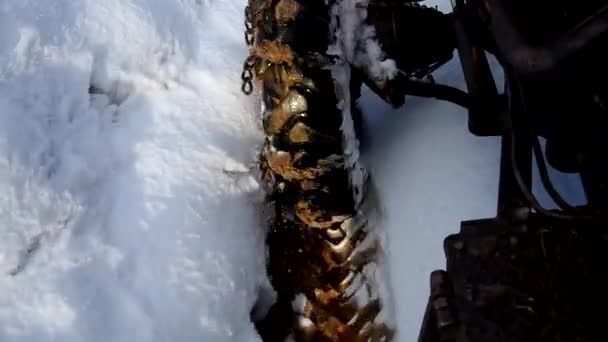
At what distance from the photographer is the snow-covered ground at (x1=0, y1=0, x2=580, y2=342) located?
4.30 feet

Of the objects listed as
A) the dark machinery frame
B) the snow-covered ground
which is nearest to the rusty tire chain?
the snow-covered ground

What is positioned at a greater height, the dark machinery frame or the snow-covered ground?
the dark machinery frame

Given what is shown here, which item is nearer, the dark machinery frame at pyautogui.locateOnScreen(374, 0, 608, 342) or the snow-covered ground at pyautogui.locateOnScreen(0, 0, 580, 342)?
the dark machinery frame at pyautogui.locateOnScreen(374, 0, 608, 342)

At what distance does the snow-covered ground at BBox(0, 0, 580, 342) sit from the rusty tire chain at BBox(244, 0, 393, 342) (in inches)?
3.2

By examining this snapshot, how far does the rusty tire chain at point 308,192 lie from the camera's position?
4.23 feet

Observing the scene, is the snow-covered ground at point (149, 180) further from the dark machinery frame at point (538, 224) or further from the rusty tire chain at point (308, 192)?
the dark machinery frame at point (538, 224)

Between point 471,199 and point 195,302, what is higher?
point 471,199

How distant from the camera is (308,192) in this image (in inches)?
53.5

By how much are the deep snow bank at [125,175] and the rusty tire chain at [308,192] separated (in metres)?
0.09

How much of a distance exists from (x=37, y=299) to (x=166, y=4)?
118cm

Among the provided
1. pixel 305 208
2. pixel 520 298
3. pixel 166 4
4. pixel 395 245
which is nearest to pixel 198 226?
pixel 305 208

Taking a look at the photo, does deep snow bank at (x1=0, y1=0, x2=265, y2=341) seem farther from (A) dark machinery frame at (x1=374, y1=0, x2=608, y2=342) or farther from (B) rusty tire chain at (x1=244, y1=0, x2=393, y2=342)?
(A) dark machinery frame at (x1=374, y1=0, x2=608, y2=342)

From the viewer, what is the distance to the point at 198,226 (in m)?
1.49

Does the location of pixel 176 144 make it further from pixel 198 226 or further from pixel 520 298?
pixel 520 298
